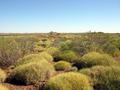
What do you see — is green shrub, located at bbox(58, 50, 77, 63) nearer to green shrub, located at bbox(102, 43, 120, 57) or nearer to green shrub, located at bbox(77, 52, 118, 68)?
green shrub, located at bbox(77, 52, 118, 68)

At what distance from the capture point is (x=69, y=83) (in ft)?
33.2

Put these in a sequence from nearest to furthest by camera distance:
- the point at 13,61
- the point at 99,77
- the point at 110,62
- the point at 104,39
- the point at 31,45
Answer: the point at 99,77
the point at 110,62
the point at 13,61
the point at 31,45
the point at 104,39

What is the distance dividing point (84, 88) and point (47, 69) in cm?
314

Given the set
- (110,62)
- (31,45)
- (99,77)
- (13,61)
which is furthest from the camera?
(31,45)

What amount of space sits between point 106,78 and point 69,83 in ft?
5.25

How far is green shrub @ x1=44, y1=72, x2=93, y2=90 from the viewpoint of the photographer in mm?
9898

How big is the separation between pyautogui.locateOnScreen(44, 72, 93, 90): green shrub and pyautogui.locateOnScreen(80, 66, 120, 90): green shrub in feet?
1.53

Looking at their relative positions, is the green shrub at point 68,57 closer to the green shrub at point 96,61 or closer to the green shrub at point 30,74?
the green shrub at point 96,61

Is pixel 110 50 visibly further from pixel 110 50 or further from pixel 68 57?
pixel 68 57

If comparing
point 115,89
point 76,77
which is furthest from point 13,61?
point 115,89

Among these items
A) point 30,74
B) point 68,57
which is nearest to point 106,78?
point 30,74

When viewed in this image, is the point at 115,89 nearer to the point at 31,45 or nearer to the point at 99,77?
the point at 99,77

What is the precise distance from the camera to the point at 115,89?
1006cm

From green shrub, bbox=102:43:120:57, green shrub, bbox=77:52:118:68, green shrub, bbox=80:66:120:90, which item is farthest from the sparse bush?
green shrub, bbox=80:66:120:90
